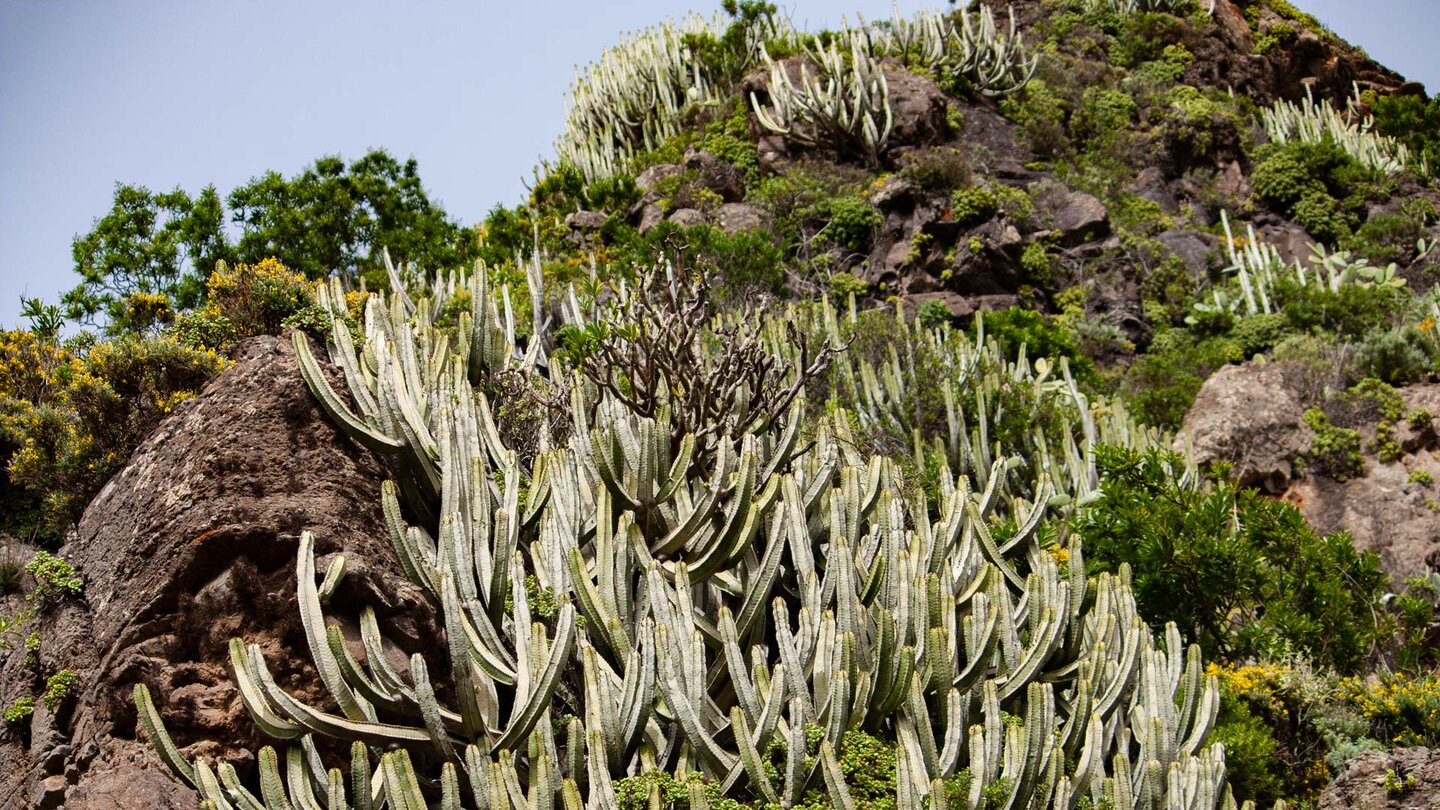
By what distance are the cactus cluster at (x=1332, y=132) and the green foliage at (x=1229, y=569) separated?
15.7 m

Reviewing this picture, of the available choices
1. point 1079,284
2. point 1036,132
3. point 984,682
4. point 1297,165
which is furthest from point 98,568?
point 1297,165

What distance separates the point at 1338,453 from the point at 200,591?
435 inches

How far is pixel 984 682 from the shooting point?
19.9 feet

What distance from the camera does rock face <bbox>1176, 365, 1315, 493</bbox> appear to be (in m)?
12.5

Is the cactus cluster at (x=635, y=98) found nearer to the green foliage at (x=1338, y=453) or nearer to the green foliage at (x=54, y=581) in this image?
the green foliage at (x=1338, y=453)

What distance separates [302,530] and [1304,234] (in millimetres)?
19746

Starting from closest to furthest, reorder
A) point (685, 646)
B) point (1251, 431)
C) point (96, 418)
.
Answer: point (685, 646) → point (96, 418) → point (1251, 431)

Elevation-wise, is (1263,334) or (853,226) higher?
(853,226)

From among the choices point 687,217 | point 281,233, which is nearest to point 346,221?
point 281,233

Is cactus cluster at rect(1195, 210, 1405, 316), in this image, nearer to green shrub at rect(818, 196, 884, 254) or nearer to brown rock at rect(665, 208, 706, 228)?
green shrub at rect(818, 196, 884, 254)

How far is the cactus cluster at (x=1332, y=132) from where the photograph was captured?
23.5 meters

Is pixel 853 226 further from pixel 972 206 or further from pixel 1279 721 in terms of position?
pixel 1279 721

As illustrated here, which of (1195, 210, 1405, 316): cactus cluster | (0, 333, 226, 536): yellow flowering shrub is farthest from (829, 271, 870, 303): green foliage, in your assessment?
(0, 333, 226, 536): yellow flowering shrub

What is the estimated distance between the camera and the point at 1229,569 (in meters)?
8.59
